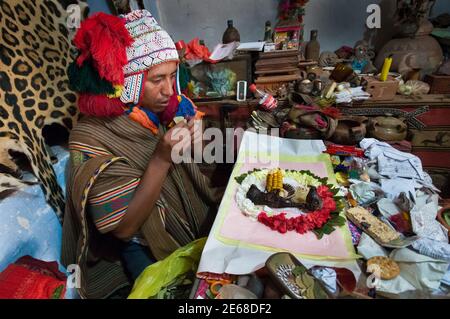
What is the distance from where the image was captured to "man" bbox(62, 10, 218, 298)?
3.12 ft

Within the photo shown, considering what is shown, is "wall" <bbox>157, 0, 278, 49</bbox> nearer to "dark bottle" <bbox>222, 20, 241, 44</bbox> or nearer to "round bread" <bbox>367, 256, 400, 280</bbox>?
"dark bottle" <bbox>222, 20, 241, 44</bbox>

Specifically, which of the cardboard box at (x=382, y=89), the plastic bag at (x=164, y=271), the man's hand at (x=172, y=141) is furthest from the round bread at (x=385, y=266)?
the cardboard box at (x=382, y=89)

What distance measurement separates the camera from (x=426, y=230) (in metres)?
0.79


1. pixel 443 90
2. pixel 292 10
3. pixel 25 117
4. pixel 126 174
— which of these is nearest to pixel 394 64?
pixel 443 90

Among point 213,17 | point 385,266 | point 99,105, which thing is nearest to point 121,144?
point 99,105

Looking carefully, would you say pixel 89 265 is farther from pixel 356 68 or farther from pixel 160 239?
pixel 356 68

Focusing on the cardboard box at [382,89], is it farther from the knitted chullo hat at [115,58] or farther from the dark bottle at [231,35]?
the knitted chullo hat at [115,58]

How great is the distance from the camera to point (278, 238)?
801 mm

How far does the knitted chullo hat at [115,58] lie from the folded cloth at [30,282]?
631 mm

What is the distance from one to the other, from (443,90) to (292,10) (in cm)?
142

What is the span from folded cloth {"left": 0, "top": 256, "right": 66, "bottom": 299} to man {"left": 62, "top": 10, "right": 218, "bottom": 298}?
133 millimetres

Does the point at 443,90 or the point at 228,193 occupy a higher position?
the point at 443,90

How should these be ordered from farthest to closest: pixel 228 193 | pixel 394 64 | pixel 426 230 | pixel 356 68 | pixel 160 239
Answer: pixel 356 68 < pixel 394 64 < pixel 160 239 < pixel 228 193 < pixel 426 230

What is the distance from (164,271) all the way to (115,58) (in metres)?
0.84
